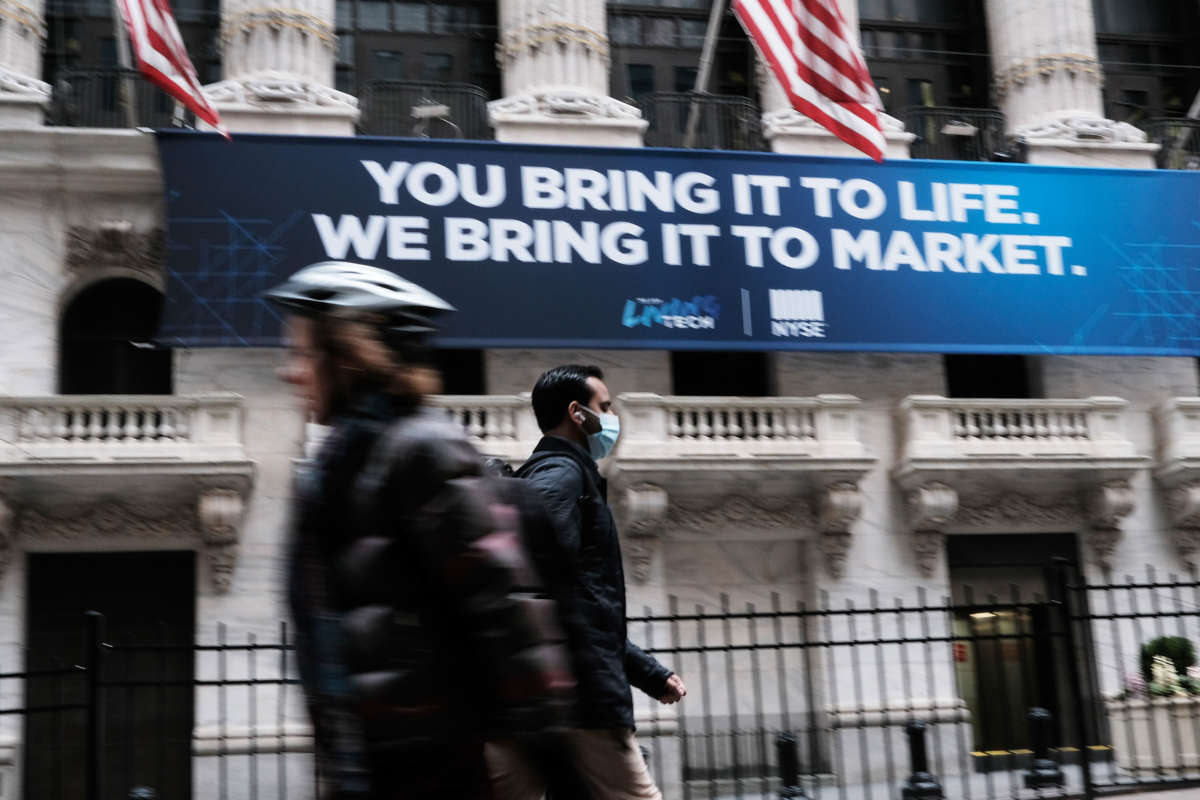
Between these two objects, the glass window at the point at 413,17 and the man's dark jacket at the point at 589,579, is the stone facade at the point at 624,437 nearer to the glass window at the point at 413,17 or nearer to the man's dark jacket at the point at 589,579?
the glass window at the point at 413,17

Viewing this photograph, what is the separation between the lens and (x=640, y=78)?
19.0m

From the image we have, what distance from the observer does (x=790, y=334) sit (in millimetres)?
16750

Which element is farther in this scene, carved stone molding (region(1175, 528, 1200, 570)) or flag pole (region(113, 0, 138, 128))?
carved stone molding (region(1175, 528, 1200, 570))

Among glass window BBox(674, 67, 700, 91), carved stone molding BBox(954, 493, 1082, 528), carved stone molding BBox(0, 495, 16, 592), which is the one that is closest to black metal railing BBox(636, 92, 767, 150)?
glass window BBox(674, 67, 700, 91)

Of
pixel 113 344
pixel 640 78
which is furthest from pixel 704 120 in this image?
pixel 113 344

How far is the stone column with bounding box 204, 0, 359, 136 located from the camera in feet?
54.0

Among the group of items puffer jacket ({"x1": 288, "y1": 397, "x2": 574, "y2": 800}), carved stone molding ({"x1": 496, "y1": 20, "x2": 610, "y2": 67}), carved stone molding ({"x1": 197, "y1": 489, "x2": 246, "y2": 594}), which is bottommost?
puffer jacket ({"x1": 288, "y1": 397, "x2": 574, "y2": 800})

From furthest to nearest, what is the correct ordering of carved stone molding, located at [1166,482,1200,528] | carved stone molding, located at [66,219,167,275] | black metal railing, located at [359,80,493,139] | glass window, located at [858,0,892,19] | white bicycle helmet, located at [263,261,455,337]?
glass window, located at [858,0,892,19] → black metal railing, located at [359,80,493,139] → carved stone molding, located at [1166,482,1200,528] → carved stone molding, located at [66,219,167,275] → white bicycle helmet, located at [263,261,455,337]

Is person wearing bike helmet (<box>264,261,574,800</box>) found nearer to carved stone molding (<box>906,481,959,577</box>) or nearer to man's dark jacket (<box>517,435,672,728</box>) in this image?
man's dark jacket (<box>517,435,672,728</box>)

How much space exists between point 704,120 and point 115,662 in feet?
35.8

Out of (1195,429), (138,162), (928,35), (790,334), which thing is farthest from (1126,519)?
(138,162)

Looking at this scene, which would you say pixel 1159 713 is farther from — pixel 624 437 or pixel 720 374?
pixel 720 374

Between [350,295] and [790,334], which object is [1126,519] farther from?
[350,295]

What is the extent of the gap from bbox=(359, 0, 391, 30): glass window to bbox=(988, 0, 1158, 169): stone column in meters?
9.54
